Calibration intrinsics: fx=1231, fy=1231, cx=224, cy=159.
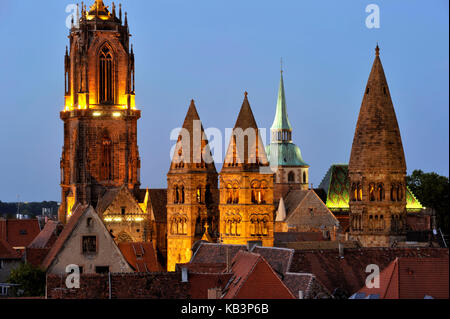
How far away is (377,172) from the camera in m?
85.5

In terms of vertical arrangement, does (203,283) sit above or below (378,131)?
below

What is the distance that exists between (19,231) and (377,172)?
108ft

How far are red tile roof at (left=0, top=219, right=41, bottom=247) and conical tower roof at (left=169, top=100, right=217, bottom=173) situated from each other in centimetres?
1267

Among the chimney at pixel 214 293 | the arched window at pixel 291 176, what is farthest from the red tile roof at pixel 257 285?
the arched window at pixel 291 176

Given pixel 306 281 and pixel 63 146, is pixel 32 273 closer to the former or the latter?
pixel 306 281

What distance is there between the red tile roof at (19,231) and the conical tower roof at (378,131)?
2942cm

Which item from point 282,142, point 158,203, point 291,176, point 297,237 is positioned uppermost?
point 282,142

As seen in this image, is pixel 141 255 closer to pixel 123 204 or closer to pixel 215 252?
pixel 215 252

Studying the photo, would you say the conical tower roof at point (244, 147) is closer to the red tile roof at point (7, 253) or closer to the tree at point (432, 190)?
the red tile roof at point (7, 253)

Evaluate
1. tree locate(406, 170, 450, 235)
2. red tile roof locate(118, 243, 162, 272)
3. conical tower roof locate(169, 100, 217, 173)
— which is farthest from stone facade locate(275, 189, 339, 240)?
red tile roof locate(118, 243, 162, 272)

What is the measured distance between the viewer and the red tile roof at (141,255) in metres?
72.8

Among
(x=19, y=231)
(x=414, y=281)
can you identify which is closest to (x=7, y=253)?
(x=19, y=231)

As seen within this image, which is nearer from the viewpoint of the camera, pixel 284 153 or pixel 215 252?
pixel 215 252

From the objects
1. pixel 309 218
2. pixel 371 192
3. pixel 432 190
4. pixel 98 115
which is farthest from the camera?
pixel 432 190
